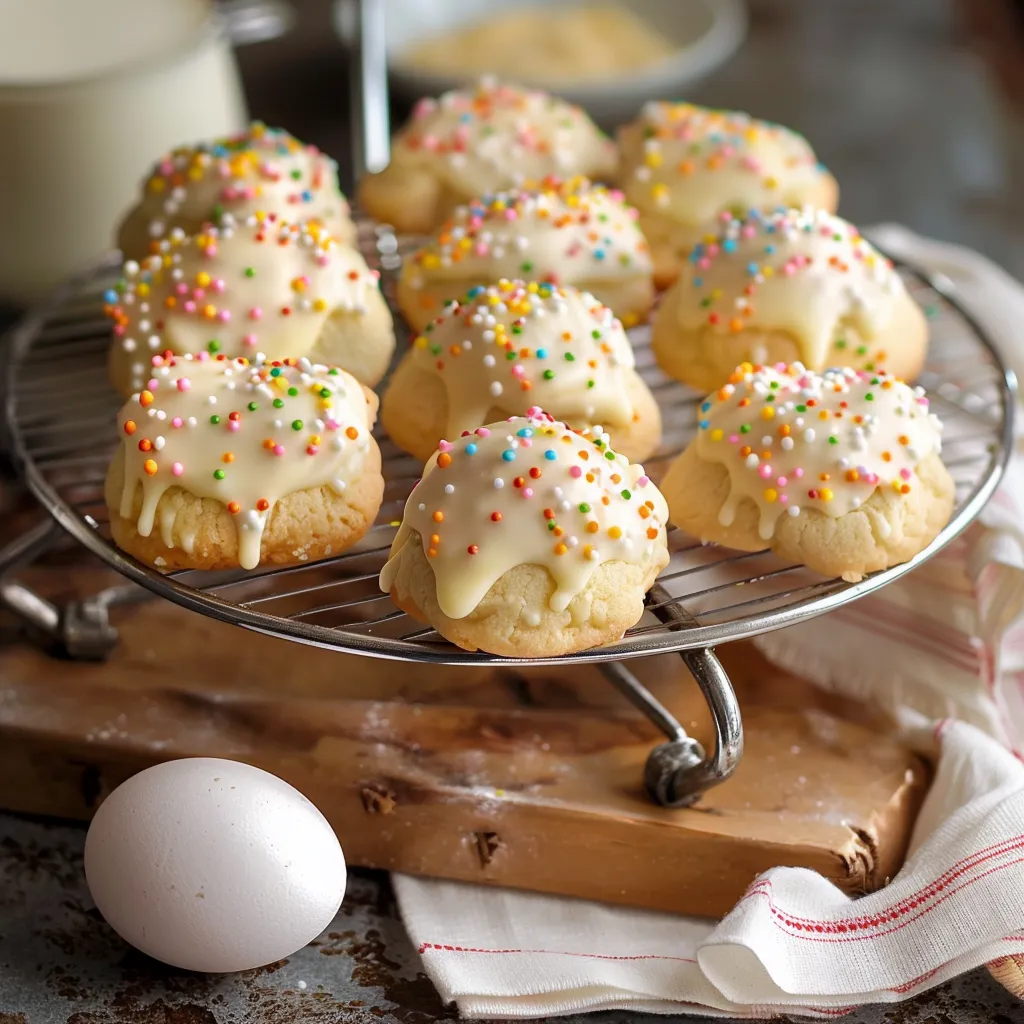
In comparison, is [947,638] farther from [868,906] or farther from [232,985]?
[232,985]

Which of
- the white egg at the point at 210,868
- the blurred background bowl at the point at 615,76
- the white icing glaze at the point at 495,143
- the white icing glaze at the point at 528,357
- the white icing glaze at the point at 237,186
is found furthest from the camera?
the blurred background bowl at the point at 615,76

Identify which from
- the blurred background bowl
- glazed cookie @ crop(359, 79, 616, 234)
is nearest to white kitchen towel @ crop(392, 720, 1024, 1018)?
glazed cookie @ crop(359, 79, 616, 234)

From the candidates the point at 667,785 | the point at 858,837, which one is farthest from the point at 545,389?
the point at 858,837

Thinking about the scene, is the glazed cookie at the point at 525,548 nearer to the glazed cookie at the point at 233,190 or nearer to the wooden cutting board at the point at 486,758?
the wooden cutting board at the point at 486,758

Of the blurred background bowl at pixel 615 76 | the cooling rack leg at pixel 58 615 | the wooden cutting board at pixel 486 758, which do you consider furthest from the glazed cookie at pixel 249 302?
the blurred background bowl at pixel 615 76

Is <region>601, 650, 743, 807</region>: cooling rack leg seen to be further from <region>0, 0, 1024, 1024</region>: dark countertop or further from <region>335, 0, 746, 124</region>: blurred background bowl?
<region>335, 0, 746, 124</region>: blurred background bowl

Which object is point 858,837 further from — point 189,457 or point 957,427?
point 189,457

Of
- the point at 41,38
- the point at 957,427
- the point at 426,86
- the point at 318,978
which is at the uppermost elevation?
the point at 41,38
